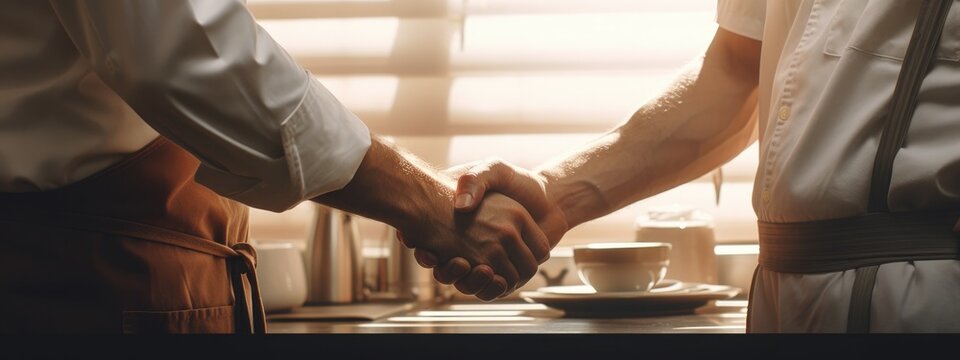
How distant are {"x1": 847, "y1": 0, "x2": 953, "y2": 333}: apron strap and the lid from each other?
1.10 metres

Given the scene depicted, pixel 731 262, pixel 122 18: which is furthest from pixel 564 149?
pixel 122 18

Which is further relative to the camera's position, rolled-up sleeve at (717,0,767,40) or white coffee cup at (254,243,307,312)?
white coffee cup at (254,243,307,312)

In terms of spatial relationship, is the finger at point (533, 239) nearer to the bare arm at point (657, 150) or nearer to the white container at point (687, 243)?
the bare arm at point (657, 150)

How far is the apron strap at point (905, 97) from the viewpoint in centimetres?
109

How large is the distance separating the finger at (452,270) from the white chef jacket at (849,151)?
0.46 m

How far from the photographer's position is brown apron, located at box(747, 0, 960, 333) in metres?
1.08

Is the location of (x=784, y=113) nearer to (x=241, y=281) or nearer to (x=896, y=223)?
(x=896, y=223)

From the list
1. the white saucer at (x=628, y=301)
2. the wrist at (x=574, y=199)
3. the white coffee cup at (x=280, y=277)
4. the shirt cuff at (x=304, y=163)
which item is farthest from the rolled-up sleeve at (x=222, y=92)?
the white coffee cup at (x=280, y=277)

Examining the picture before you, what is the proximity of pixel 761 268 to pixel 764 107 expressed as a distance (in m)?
0.23

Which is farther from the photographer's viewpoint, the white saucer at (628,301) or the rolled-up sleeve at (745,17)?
the white saucer at (628,301)

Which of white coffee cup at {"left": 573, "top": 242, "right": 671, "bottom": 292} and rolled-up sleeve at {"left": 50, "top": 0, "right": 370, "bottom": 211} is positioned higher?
rolled-up sleeve at {"left": 50, "top": 0, "right": 370, "bottom": 211}

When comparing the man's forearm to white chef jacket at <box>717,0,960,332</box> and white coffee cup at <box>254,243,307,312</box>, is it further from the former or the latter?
white coffee cup at <box>254,243,307,312</box>

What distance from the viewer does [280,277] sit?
210 centimetres

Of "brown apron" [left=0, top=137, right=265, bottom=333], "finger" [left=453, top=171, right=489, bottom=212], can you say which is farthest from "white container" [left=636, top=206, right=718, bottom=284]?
"brown apron" [left=0, top=137, right=265, bottom=333]
